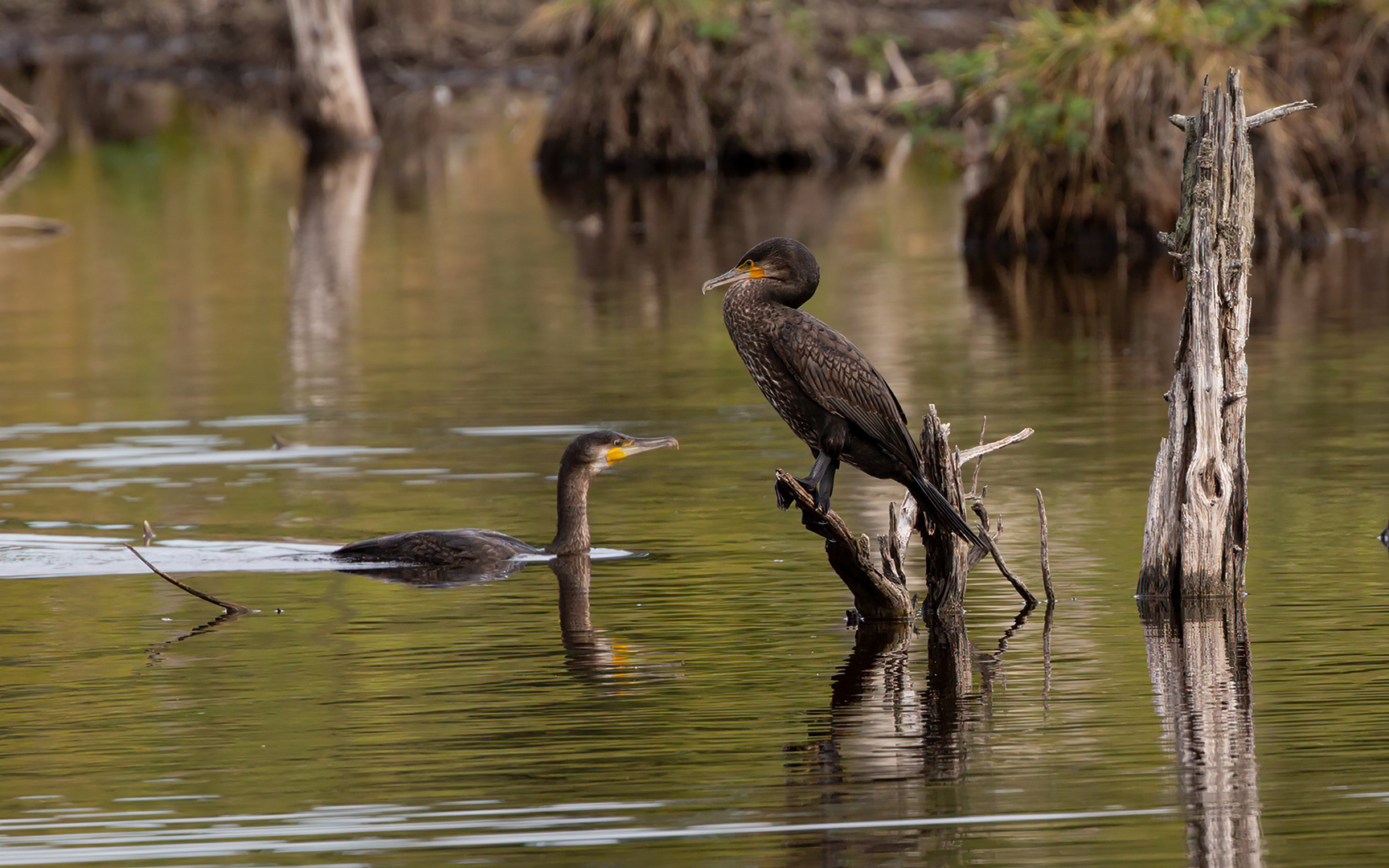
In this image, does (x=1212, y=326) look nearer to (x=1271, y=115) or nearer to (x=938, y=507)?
(x=1271, y=115)

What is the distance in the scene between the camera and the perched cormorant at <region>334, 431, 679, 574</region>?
10.3 metres

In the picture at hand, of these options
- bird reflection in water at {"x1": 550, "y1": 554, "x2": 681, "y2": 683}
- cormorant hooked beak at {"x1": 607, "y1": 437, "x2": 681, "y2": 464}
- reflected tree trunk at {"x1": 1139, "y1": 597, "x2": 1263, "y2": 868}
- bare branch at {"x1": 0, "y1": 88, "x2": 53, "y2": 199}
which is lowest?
reflected tree trunk at {"x1": 1139, "y1": 597, "x2": 1263, "y2": 868}

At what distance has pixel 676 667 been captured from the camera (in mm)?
8359

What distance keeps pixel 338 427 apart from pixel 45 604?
16.1ft

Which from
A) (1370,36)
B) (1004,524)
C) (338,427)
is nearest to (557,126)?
(1370,36)

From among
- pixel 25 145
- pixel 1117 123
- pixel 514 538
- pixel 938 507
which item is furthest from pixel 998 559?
pixel 25 145

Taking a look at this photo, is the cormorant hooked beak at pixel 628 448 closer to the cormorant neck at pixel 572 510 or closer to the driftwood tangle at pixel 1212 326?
the cormorant neck at pixel 572 510

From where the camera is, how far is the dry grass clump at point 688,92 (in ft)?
116

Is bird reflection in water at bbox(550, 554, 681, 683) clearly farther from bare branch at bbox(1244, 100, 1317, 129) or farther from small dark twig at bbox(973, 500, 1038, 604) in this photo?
bare branch at bbox(1244, 100, 1317, 129)

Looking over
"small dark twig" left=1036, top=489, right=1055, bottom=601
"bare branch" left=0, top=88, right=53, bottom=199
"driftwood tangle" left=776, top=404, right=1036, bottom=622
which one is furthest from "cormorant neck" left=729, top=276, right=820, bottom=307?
"bare branch" left=0, top=88, right=53, bottom=199

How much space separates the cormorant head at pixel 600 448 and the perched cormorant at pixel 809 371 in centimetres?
227

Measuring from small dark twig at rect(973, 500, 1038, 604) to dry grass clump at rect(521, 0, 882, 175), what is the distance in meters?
26.4

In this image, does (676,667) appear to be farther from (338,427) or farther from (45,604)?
(338,427)

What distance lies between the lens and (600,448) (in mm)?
10625
